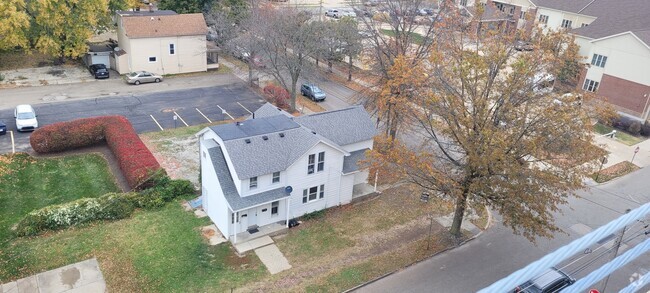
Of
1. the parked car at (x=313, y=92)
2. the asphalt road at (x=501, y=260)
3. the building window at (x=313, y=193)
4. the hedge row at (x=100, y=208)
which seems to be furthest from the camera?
the parked car at (x=313, y=92)

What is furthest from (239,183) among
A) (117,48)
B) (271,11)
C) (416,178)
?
(117,48)

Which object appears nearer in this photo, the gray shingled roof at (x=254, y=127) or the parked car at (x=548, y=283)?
the parked car at (x=548, y=283)

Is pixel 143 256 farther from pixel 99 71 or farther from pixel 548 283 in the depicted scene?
pixel 99 71

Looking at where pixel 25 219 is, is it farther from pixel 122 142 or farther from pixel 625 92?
pixel 625 92

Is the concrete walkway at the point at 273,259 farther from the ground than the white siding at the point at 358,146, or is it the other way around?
the white siding at the point at 358,146

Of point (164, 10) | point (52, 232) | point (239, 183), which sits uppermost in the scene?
point (164, 10)

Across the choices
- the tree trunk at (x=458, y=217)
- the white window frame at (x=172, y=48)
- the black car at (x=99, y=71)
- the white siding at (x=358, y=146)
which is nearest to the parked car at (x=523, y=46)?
the tree trunk at (x=458, y=217)

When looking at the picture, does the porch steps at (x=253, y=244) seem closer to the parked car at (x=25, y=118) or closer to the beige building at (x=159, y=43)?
the parked car at (x=25, y=118)
